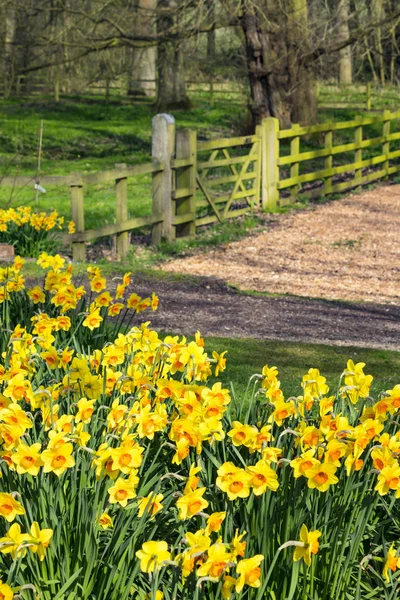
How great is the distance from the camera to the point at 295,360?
6594 mm

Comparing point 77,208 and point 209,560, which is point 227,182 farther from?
point 209,560

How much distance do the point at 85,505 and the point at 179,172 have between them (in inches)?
401

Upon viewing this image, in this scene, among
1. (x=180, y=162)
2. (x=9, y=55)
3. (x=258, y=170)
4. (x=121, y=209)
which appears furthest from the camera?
(x=9, y=55)

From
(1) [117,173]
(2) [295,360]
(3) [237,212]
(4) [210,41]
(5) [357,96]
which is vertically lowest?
(2) [295,360]

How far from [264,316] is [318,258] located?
3.85 m

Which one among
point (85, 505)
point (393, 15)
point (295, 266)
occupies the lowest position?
point (295, 266)

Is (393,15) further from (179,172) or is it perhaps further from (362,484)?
(362,484)

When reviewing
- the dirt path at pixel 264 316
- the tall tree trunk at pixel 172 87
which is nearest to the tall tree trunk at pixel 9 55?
the tall tree trunk at pixel 172 87

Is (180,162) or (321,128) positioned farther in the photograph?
(321,128)

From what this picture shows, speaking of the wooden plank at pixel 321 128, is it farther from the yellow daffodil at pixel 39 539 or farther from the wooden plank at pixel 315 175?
the yellow daffodil at pixel 39 539

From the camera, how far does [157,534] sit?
316 cm

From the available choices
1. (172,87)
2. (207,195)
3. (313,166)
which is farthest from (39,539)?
(172,87)

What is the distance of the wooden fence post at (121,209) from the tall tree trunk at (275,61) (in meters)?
8.34

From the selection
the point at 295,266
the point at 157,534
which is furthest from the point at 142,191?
the point at 157,534
